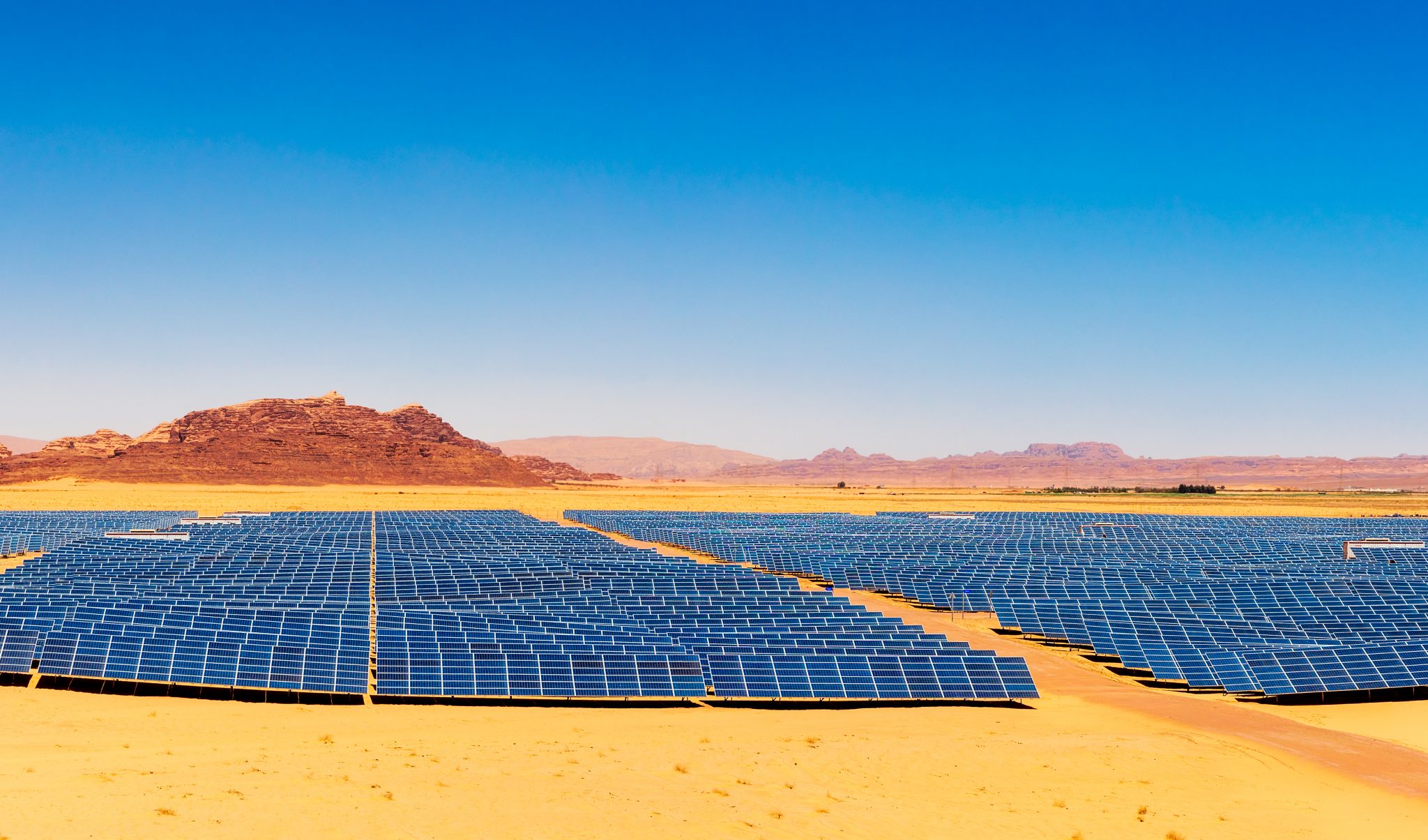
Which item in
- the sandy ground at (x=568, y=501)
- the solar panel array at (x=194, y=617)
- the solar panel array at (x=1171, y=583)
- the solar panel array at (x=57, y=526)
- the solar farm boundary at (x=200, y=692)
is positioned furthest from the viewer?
the sandy ground at (x=568, y=501)

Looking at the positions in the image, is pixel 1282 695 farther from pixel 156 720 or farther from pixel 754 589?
pixel 156 720

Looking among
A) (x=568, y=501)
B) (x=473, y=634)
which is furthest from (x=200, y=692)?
(x=568, y=501)

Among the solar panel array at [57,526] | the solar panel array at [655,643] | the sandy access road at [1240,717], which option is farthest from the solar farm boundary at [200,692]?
the solar panel array at [57,526]

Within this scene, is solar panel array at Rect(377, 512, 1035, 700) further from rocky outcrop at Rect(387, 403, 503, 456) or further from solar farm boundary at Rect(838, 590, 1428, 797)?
rocky outcrop at Rect(387, 403, 503, 456)

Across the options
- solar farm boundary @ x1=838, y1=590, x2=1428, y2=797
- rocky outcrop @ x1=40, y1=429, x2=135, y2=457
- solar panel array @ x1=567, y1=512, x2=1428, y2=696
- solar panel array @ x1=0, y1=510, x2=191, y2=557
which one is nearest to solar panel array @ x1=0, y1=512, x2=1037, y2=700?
solar farm boundary @ x1=838, y1=590, x2=1428, y2=797

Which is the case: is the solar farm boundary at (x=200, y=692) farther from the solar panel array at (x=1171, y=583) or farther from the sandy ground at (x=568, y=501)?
the sandy ground at (x=568, y=501)

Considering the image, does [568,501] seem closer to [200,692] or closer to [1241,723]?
[200,692]
